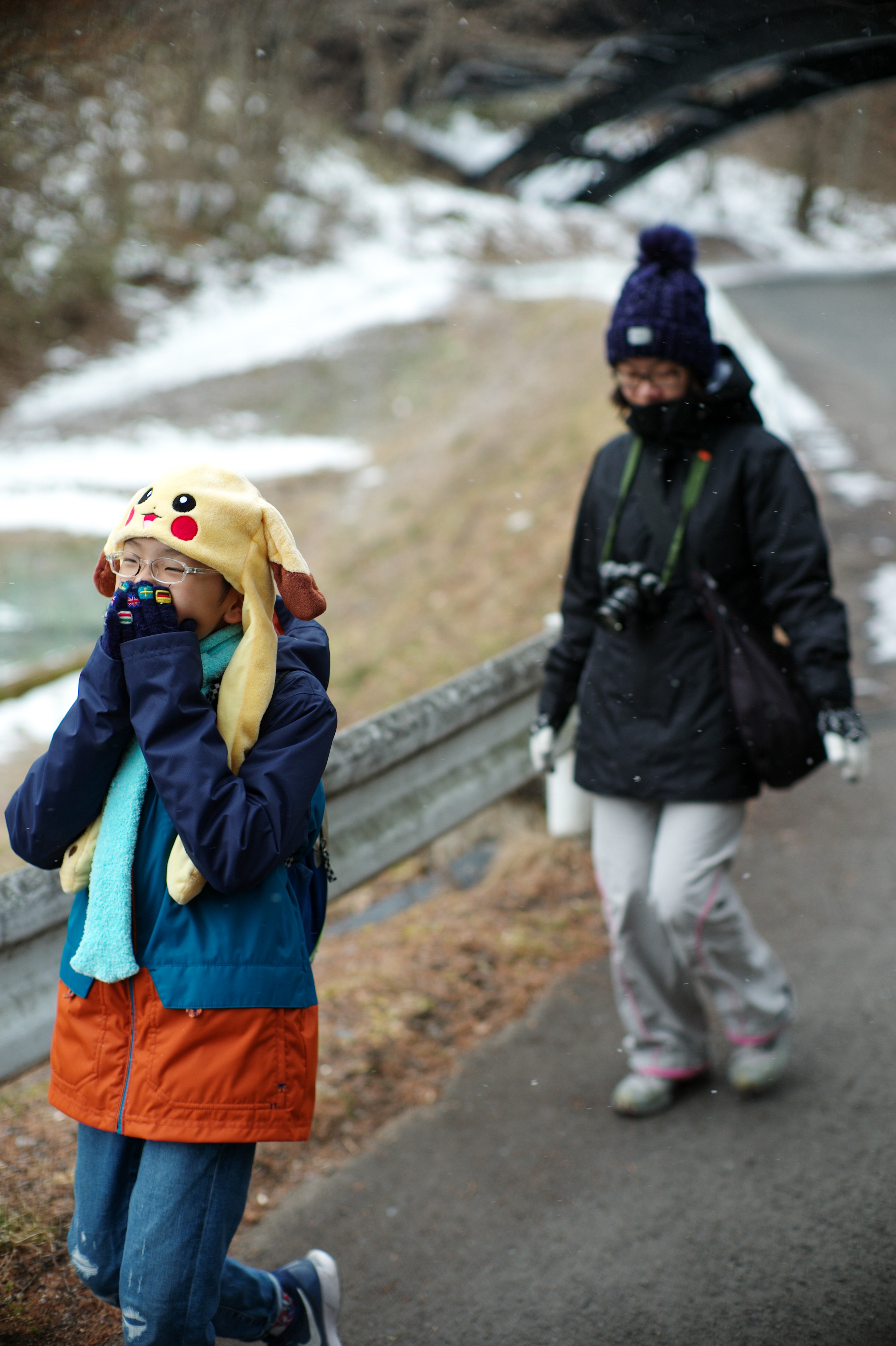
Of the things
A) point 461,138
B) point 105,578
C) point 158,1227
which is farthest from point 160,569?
point 461,138

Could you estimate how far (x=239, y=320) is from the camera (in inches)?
978

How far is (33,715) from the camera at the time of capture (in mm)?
8180

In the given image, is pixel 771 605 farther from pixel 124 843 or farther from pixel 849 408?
→ pixel 849 408

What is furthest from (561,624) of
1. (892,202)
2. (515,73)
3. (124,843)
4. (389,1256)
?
(515,73)

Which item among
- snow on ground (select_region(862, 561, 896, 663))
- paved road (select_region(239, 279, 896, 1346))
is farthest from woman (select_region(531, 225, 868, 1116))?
snow on ground (select_region(862, 561, 896, 663))

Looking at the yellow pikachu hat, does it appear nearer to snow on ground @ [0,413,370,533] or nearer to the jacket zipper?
the jacket zipper

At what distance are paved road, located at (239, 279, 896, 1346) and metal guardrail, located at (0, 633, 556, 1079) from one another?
2.63ft

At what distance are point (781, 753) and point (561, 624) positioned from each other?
1.17m

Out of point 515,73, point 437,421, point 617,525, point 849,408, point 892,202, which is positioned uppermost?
point 515,73

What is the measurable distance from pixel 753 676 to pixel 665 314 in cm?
104

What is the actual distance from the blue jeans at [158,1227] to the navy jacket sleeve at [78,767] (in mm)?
547

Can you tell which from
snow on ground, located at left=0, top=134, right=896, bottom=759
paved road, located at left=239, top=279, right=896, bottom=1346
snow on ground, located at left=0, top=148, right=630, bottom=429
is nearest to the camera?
paved road, located at left=239, top=279, right=896, bottom=1346

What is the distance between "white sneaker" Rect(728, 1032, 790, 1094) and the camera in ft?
10.9

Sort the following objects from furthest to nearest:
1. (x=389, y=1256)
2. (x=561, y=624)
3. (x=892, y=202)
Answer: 1. (x=892, y=202)
2. (x=561, y=624)
3. (x=389, y=1256)
